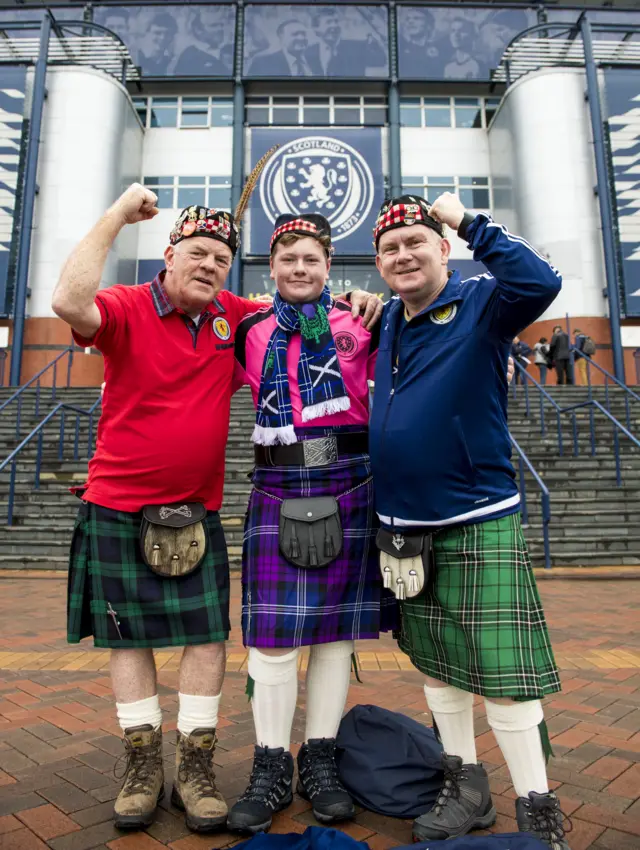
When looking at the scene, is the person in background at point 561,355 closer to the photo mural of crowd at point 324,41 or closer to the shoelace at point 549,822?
the photo mural of crowd at point 324,41

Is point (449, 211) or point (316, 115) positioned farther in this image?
point (316, 115)

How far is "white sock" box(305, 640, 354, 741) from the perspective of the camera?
2369 mm

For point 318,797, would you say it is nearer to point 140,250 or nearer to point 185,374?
point 185,374

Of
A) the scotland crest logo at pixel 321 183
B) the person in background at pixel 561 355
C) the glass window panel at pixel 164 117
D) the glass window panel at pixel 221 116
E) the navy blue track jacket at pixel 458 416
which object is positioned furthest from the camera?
the glass window panel at pixel 164 117

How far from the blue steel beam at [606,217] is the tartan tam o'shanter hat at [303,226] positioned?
56.3ft

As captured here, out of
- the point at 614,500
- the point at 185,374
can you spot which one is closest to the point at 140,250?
the point at 614,500

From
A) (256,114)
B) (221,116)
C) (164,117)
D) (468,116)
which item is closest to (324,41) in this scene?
(256,114)

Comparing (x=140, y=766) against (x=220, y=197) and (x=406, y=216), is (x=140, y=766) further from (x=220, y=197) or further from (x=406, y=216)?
(x=220, y=197)

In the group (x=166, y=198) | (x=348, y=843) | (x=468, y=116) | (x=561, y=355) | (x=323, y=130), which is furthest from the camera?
(x=468, y=116)

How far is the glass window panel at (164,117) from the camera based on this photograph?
71.1 feet

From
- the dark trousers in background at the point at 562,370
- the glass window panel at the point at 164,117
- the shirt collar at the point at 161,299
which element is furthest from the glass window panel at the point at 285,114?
the shirt collar at the point at 161,299

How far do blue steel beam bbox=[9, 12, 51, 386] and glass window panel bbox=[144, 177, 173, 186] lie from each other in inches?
148

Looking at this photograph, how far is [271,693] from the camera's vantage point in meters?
2.29

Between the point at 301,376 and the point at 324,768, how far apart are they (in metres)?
1.45
